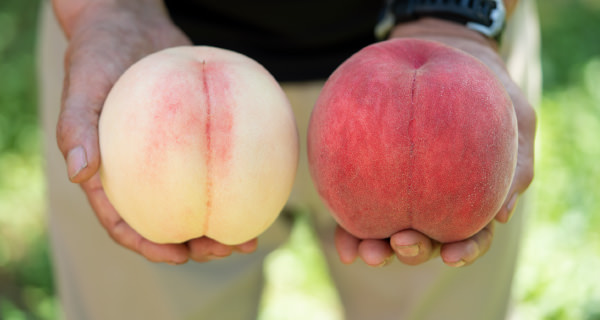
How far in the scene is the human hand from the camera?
1.06m

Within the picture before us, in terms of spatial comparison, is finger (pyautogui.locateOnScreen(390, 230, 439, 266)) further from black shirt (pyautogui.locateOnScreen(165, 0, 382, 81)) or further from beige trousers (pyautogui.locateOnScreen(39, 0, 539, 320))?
black shirt (pyautogui.locateOnScreen(165, 0, 382, 81))

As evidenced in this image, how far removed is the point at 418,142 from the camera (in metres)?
A: 0.96

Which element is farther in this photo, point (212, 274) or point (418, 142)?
point (212, 274)

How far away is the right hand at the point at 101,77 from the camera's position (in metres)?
1.05

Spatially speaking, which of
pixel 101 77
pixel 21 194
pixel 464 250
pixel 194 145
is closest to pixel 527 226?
pixel 464 250

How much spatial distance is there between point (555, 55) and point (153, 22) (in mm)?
2884

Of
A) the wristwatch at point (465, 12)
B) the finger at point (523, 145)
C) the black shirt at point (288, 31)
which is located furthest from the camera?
the black shirt at point (288, 31)

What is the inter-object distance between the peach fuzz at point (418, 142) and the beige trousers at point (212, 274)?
48 cm

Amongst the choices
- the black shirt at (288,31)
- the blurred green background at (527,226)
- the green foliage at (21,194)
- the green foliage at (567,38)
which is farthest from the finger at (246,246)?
the green foliage at (567,38)

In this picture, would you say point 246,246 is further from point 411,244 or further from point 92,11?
point 92,11

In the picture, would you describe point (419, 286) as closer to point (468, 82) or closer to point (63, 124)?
point (468, 82)

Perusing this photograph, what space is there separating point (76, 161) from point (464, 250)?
0.72 metres

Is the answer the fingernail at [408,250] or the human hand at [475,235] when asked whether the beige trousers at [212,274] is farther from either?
the fingernail at [408,250]

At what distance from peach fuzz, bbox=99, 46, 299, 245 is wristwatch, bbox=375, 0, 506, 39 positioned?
1.55 feet
